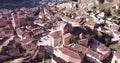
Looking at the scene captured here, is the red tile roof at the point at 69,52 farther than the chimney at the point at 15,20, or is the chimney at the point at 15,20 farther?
the chimney at the point at 15,20

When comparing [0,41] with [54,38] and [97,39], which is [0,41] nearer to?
[54,38]

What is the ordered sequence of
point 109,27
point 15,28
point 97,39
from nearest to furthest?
1. point 97,39
2. point 109,27
3. point 15,28

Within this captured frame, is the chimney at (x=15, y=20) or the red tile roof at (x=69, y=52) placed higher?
the chimney at (x=15, y=20)

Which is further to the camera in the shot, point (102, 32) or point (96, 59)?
point (102, 32)

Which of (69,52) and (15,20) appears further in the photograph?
(15,20)

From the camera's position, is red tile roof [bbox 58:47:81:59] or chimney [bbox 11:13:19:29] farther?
chimney [bbox 11:13:19:29]

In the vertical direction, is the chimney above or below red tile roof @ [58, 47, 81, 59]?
above

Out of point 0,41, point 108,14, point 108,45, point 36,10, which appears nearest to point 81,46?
point 108,45

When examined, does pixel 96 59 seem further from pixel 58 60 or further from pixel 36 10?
pixel 36 10

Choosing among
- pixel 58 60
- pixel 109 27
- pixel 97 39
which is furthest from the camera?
pixel 109 27

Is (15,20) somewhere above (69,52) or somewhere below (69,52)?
above

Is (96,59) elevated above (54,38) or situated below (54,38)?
below
